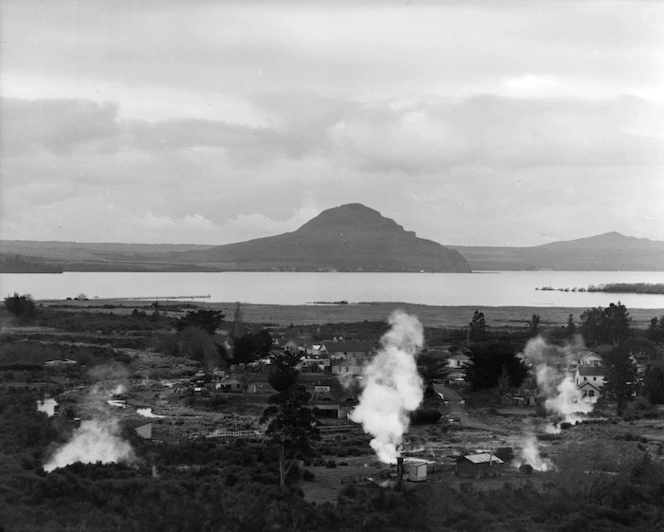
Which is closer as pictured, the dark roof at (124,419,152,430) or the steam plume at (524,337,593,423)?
the dark roof at (124,419,152,430)

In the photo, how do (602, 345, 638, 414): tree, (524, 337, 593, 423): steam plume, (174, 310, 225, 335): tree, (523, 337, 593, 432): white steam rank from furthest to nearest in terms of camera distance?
(174, 310, 225, 335): tree → (602, 345, 638, 414): tree → (524, 337, 593, 423): steam plume → (523, 337, 593, 432): white steam

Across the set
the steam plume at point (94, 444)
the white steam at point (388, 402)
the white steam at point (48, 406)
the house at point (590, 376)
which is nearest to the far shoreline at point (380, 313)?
the house at point (590, 376)

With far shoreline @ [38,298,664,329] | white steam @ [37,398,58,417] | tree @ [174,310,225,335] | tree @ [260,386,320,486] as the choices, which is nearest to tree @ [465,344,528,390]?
white steam @ [37,398,58,417]

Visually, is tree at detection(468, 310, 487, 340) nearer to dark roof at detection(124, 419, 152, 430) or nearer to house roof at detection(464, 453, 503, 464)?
dark roof at detection(124, 419, 152, 430)

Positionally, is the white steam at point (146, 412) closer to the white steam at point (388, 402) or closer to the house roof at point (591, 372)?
the white steam at point (388, 402)

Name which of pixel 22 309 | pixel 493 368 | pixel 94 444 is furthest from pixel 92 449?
pixel 22 309

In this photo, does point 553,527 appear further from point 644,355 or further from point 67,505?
point 644,355

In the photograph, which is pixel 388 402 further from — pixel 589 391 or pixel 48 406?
pixel 589 391
